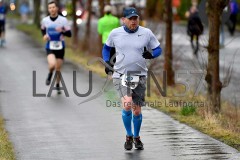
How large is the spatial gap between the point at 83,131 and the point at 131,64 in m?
2.10

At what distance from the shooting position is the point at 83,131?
1343 centimetres

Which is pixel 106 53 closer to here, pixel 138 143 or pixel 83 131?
pixel 138 143

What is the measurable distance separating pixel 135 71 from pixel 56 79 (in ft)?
25.2

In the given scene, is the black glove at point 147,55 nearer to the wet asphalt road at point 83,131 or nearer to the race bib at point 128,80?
the race bib at point 128,80

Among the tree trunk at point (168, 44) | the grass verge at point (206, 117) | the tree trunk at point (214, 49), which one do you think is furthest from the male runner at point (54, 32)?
the tree trunk at point (214, 49)

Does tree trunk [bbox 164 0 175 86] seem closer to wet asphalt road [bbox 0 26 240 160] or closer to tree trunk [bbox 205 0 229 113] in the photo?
wet asphalt road [bbox 0 26 240 160]

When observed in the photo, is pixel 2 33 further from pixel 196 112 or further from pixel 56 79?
pixel 196 112

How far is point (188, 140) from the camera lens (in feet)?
40.6

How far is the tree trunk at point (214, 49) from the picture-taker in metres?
15.5

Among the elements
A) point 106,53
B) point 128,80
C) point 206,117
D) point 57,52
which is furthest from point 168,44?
point 128,80

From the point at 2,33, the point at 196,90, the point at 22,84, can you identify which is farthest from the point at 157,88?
the point at 2,33

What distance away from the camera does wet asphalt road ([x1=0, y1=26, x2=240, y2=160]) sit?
11.4 meters

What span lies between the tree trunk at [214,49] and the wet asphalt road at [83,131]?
1170mm

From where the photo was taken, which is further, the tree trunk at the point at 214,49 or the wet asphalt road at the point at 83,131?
the tree trunk at the point at 214,49
